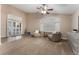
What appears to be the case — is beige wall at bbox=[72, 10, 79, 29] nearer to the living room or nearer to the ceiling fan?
the living room

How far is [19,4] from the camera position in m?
2.89

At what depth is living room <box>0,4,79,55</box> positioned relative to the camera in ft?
9.70

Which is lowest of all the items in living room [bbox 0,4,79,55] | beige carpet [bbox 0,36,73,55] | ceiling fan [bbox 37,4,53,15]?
beige carpet [bbox 0,36,73,55]

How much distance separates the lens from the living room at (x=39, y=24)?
2957 millimetres

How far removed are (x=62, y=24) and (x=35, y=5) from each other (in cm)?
83

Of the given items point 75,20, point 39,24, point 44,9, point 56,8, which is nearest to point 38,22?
point 39,24

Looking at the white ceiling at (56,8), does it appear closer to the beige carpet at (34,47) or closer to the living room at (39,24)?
the living room at (39,24)

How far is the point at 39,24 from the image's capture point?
3211mm

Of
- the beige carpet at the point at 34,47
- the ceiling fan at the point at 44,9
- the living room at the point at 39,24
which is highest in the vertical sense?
the ceiling fan at the point at 44,9

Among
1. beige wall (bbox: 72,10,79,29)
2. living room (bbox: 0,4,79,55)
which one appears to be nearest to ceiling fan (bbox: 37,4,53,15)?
living room (bbox: 0,4,79,55)

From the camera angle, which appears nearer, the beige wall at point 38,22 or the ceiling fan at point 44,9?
the ceiling fan at point 44,9

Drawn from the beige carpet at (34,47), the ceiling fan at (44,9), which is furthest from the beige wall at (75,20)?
the ceiling fan at (44,9)

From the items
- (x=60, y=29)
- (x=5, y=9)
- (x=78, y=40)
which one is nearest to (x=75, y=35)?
(x=78, y=40)

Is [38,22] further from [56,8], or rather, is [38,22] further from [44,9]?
[56,8]
